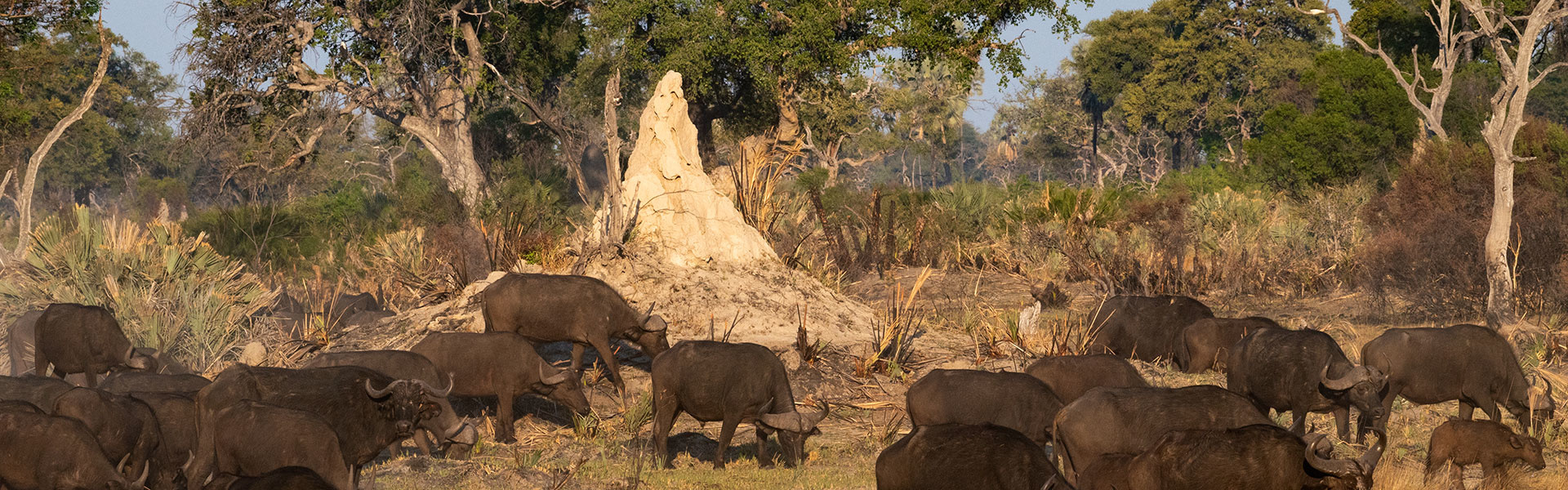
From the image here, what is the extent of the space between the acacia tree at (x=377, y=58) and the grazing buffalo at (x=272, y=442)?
67.2 feet

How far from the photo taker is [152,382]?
32.2 ft

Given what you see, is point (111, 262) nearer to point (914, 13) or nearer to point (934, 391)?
point (934, 391)

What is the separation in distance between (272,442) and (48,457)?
121cm

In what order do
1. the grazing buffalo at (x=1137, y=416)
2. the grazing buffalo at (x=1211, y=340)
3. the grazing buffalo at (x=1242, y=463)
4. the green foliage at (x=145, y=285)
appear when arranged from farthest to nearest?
the green foliage at (x=145, y=285) < the grazing buffalo at (x=1211, y=340) < the grazing buffalo at (x=1137, y=416) < the grazing buffalo at (x=1242, y=463)

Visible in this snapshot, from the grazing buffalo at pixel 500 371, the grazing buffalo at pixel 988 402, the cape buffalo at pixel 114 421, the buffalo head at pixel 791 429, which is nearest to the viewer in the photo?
the cape buffalo at pixel 114 421

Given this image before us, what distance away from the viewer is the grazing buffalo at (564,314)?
12.1 m

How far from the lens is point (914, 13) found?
2814cm

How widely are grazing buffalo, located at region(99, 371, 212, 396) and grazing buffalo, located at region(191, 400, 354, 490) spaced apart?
2.49m

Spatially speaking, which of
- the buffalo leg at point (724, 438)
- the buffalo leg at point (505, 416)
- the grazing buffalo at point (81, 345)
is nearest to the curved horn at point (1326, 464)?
the buffalo leg at point (724, 438)

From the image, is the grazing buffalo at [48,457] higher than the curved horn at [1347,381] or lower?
higher

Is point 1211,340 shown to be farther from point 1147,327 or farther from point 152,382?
point 152,382

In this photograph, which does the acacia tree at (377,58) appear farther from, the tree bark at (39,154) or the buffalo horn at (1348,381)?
the buffalo horn at (1348,381)

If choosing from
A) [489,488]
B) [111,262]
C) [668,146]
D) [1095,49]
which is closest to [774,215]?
[668,146]

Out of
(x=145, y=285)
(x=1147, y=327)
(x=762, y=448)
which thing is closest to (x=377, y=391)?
(x=762, y=448)
